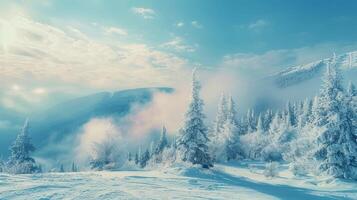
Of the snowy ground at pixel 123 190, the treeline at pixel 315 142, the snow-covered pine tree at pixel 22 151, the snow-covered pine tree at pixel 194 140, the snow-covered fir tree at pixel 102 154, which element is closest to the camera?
the snowy ground at pixel 123 190

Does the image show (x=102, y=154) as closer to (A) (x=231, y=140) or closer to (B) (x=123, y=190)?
(B) (x=123, y=190)

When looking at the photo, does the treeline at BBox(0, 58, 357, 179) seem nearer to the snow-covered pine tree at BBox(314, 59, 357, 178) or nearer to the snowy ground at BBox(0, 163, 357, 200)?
the snow-covered pine tree at BBox(314, 59, 357, 178)

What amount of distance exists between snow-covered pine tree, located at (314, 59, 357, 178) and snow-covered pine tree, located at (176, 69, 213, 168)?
12869mm

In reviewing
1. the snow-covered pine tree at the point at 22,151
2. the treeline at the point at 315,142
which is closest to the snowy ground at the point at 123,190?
the treeline at the point at 315,142

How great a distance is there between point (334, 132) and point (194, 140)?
52.0ft

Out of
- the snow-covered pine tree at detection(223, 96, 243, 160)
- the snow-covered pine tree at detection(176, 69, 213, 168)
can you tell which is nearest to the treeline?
the snow-covered pine tree at detection(176, 69, 213, 168)

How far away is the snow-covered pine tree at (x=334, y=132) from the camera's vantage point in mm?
37000

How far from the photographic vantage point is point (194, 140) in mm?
44938

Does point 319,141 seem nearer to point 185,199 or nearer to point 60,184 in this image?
point 185,199

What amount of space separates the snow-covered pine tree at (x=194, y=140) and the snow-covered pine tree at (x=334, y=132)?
12.9 metres

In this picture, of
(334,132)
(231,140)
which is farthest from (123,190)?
(231,140)

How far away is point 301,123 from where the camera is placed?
106 metres

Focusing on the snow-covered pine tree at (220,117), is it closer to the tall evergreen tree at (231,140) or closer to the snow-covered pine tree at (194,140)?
the tall evergreen tree at (231,140)

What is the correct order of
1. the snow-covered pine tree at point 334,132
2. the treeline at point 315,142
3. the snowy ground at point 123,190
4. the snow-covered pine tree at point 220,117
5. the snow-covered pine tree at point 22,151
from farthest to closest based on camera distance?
the snow-covered pine tree at point 220,117, the snow-covered pine tree at point 22,151, the treeline at point 315,142, the snow-covered pine tree at point 334,132, the snowy ground at point 123,190
